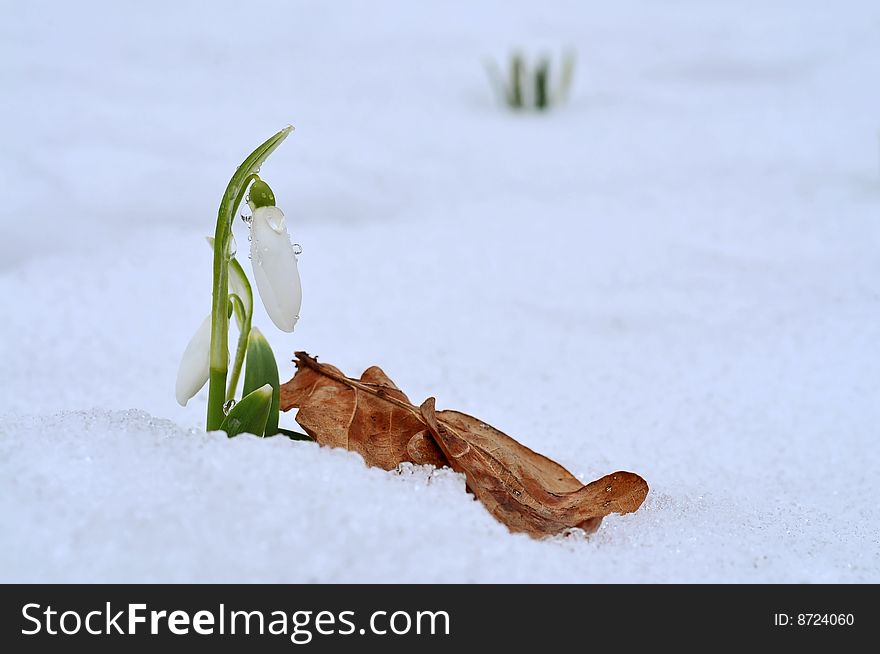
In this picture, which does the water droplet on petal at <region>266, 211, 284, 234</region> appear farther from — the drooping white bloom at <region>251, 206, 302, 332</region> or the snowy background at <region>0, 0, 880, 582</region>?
the snowy background at <region>0, 0, 880, 582</region>

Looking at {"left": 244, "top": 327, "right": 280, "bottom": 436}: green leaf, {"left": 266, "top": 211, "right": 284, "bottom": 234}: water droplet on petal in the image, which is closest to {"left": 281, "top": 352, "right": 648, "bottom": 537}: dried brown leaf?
{"left": 244, "top": 327, "right": 280, "bottom": 436}: green leaf

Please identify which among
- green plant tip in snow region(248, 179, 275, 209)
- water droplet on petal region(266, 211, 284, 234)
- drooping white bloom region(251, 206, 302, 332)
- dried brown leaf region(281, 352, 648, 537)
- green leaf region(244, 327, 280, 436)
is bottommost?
dried brown leaf region(281, 352, 648, 537)

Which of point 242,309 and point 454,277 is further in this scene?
point 454,277

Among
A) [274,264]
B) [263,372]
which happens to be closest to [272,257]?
[274,264]

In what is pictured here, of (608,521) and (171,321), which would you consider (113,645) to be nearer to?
(608,521)

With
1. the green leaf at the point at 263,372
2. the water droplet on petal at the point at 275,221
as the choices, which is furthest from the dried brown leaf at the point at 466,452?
the water droplet on petal at the point at 275,221

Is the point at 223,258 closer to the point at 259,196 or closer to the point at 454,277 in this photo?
the point at 259,196

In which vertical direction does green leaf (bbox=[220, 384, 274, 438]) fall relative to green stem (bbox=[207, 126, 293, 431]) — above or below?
below
